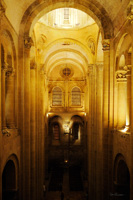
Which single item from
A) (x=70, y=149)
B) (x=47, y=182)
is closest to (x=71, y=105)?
(x=70, y=149)

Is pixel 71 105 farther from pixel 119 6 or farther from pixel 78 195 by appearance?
pixel 119 6

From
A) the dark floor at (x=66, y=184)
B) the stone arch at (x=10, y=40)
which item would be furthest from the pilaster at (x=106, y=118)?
the dark floor at (x=66, y=184)

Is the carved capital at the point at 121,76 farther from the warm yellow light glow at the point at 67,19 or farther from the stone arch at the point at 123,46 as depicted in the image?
the warm yellow light glow at the point at 67,19

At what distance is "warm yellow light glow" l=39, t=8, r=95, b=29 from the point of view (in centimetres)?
1712

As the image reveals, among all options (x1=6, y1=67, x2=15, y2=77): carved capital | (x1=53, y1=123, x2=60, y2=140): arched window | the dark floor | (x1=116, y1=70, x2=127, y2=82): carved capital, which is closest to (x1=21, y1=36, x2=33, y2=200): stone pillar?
(x1=6, y1=67, x2=15, y2=77): carved capital

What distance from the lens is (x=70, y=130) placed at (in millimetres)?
26344

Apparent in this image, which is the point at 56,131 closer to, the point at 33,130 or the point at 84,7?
the point at 33,130

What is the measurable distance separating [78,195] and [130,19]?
56.6ft

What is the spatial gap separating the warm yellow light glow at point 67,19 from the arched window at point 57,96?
416 inches

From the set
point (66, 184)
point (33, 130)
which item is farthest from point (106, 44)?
point (66, 184)

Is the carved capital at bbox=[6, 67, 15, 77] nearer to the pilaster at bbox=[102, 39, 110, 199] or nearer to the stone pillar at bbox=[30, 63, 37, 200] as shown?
the stone pillar at bbox=[30, 63, 37, 200]

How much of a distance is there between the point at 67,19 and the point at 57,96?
11.2 meters

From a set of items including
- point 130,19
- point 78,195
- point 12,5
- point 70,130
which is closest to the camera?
point 130,19

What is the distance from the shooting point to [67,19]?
60.2 ft
